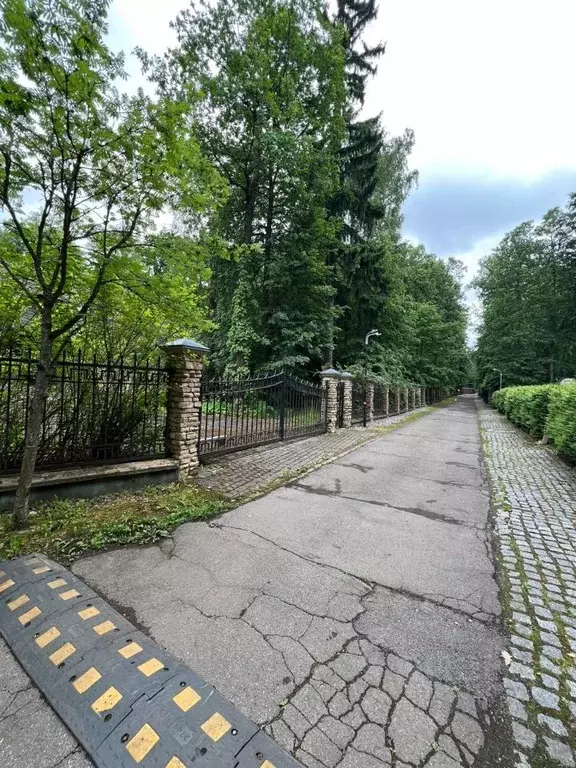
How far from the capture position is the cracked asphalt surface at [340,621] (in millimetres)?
1594

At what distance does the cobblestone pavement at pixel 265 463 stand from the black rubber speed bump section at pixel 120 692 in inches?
100

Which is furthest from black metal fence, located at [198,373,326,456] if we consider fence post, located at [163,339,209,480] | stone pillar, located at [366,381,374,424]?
stone pillar, located at [366,381,374,424]

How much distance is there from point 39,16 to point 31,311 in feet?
9.72

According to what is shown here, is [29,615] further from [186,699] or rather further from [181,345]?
[181,345]

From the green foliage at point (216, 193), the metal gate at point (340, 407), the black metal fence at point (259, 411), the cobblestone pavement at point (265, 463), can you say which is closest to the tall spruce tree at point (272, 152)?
the green foliage at point (216, 193)

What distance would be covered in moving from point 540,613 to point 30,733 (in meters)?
3.14

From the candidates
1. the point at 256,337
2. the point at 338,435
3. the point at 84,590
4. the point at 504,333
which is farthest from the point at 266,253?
the point at 504,333

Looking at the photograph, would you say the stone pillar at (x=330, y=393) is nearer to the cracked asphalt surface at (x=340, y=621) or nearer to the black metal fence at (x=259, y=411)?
the black metal fence at (x=259, y=411)

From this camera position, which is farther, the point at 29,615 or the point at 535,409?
the point at 535,409

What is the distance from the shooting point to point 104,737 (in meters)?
1.52

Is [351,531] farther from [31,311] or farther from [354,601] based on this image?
[31,311]

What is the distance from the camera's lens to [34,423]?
3.34 meters

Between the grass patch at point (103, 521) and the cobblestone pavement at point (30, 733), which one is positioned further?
the grass patch at point (103, 521)

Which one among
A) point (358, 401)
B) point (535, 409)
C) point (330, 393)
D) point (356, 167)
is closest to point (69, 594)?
point (330, 393)
